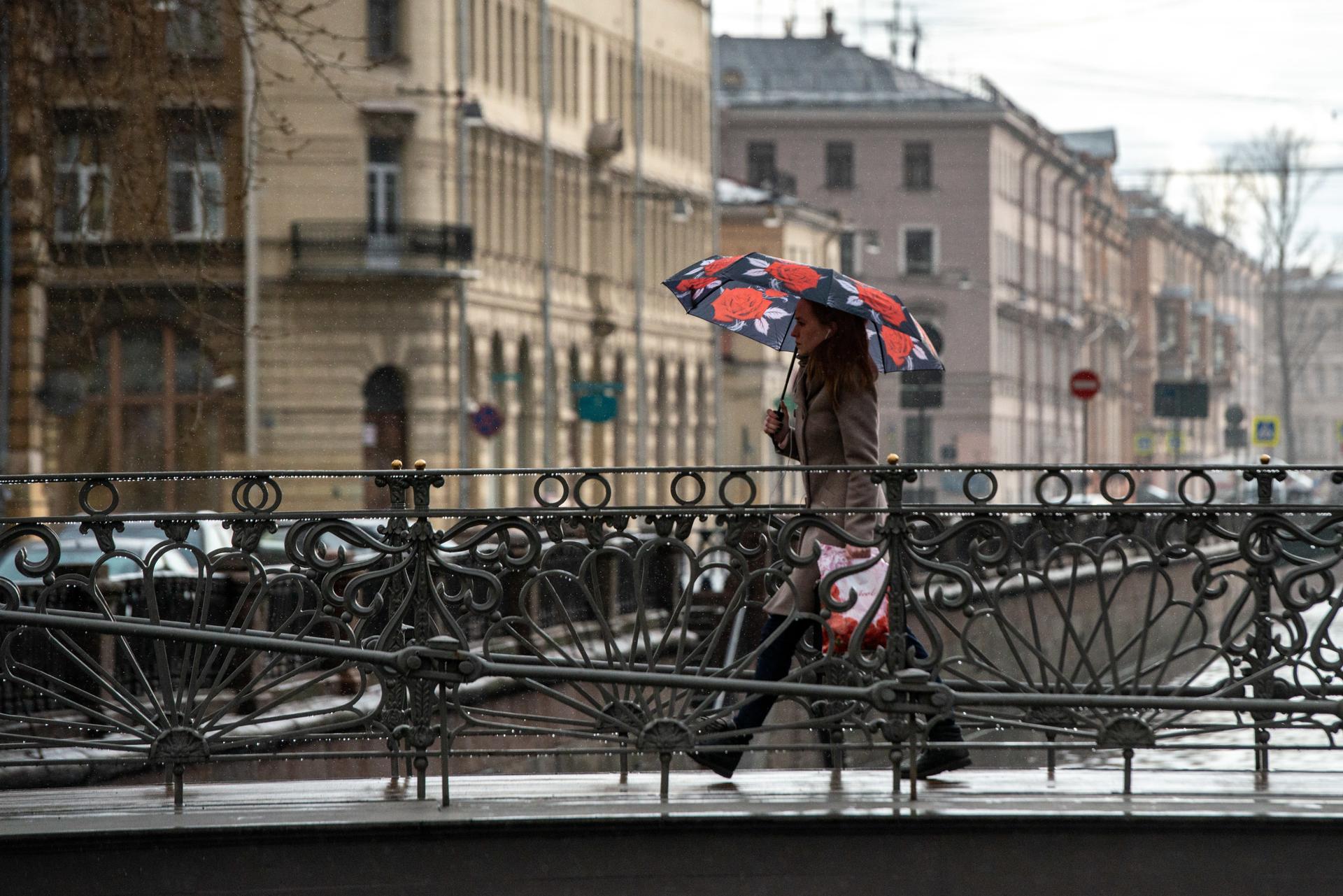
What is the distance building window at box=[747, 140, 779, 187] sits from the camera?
2955 inches

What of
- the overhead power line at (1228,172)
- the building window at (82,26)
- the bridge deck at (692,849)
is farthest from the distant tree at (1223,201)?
the bridge deck at (692,849)

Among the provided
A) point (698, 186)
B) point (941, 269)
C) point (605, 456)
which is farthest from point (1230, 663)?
point (941, 269)

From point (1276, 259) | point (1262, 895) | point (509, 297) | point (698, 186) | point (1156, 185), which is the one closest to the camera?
point (1262, 895)

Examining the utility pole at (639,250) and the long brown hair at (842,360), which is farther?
the utility pole at (639,250)

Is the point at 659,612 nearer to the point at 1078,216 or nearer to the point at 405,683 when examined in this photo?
the point at 405,683

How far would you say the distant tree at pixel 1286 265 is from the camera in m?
59.8

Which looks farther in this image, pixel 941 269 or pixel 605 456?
pixel 941 269

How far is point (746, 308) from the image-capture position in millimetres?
7352

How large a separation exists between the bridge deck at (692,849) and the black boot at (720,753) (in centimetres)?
39

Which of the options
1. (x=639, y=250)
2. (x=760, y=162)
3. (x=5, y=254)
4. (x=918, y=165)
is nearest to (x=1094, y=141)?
(x=918, y=165)

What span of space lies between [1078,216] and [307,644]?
7513 cm

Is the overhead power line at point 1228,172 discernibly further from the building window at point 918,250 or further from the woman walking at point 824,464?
the woman walking at point 824,464

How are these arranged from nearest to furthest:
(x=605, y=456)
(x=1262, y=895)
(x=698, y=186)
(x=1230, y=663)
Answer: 1. (x=1262, y=895)
2. (x=1230, y=663)
3. (x=605, y=456)
4. (x=698, y=186)

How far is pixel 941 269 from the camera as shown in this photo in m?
73.8
